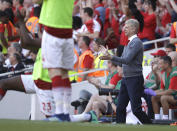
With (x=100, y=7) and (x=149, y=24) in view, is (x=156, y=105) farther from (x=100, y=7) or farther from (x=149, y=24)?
(x=100, y=7)

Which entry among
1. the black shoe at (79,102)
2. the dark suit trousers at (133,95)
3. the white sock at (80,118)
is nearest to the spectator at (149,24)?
the black shoe at (79,102)

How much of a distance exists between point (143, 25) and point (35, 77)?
538cm

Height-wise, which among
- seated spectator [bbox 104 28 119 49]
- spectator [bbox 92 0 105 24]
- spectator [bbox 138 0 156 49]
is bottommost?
seated spectator [bbox 104 28 119 49]

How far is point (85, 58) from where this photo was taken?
11.7 m

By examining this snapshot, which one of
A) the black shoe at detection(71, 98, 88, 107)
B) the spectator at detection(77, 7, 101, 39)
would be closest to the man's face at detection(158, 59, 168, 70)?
the black shoe at detection(71, 98, 88, 107)

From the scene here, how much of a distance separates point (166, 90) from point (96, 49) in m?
2.43

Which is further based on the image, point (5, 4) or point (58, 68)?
point (5, 4)

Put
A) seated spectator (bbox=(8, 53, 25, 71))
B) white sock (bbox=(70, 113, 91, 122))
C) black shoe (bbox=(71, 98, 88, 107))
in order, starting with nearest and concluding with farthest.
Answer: white sock (bbox=(70, 113, 91, 122)) → black shoe (bbox=(71, 98, 88, 107)) → seated spectator (bbox=(8, 53, 25, 71))

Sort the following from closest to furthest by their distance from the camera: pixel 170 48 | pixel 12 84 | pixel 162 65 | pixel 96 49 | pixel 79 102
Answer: pixel 12 84, pixel 162 65, pixel 79 102, pixel 170 48, pixel 96 49

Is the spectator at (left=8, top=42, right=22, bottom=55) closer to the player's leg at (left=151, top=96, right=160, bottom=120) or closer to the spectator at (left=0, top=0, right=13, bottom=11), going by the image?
the spectator at (left=0, top=0, right=13, bottom=11)

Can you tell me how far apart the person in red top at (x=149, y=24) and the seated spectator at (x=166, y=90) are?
310 cm

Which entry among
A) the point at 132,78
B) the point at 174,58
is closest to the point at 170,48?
the point at 174,58

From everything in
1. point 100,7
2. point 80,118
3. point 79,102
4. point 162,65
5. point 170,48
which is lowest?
point 80,118

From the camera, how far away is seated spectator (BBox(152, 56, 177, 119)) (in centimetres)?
945
